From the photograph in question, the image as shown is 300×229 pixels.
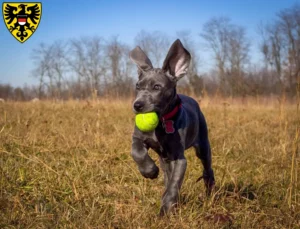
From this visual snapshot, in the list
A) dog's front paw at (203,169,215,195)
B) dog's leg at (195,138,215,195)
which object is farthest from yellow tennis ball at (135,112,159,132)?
dog's leg at (195,138,215,195)

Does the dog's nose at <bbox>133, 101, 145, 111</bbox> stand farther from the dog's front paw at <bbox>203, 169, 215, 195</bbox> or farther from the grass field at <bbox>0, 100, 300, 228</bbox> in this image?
the dog's front paw at <bbox>203, 169, 215, 195</bbox>

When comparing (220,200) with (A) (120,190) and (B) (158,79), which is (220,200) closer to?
(A) (120,190)

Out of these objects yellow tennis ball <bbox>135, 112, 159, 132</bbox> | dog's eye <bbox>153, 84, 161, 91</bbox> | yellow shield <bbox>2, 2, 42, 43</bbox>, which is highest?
yellow shield <bbox>2, 2, 42, 43</bbox>

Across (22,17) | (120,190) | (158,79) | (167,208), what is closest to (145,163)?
(167,208)

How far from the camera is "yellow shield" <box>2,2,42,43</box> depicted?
6.29m

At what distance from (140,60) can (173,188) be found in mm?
1519

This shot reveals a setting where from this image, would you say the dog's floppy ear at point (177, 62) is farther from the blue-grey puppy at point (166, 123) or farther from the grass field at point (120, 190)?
the grass field at point (120, 190)

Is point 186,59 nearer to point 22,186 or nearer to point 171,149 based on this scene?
point 171,149

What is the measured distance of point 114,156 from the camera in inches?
186

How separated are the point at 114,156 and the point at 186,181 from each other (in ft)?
4.48

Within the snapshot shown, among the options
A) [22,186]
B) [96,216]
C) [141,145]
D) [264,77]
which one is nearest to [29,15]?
[22,186]

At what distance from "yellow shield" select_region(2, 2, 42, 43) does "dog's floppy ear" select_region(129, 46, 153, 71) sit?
3.62m

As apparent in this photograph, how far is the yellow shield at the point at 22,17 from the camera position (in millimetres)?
6285

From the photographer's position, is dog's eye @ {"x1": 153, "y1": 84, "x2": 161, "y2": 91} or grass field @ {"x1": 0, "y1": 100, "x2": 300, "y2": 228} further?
dog's eye @ {"x1": 153, "y1": 84, "x2": 161, "y2": 91}
